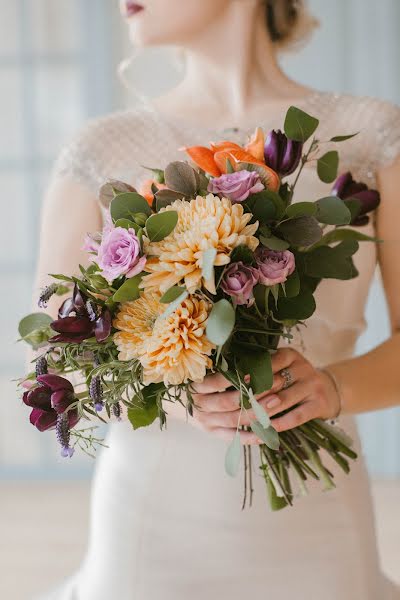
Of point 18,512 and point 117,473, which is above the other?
point 117,473

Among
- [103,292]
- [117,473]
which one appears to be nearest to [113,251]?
[103,292]

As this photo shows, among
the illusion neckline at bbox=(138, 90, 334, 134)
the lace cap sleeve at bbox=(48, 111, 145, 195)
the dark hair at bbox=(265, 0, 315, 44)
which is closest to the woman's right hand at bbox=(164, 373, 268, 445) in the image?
the lace cap sleeve at bbox=(48, 111, 145, 195)

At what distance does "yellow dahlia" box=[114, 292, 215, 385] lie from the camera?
101 cm

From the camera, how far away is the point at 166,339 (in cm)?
101

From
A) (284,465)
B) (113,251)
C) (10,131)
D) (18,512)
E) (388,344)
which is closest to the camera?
(113,251)

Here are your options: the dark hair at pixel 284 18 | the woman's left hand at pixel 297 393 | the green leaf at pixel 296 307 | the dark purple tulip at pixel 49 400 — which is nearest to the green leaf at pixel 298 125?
the green leaf at pixel 296 307

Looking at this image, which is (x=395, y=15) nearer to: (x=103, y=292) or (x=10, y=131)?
(x=10, y=131)

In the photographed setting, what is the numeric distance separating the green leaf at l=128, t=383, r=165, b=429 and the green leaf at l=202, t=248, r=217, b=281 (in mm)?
218

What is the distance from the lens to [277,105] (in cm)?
175

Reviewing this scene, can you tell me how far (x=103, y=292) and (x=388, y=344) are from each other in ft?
2.17

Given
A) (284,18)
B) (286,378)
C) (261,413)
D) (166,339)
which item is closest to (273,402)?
(286,378)

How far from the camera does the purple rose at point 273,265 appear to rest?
40.4 inches

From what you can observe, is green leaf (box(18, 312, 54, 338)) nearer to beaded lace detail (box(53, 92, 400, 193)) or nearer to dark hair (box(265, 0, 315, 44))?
beaded lace detail (box(53, 92, 400, 193))

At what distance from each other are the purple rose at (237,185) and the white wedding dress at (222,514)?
0.54 m
